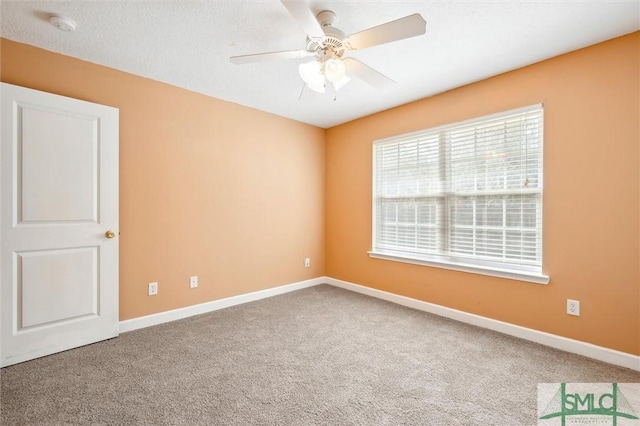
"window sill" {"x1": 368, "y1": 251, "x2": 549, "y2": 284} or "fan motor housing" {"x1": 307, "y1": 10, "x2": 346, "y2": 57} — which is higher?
"fan motor housing" {"x1": 307, "y1": 10, "x2": 346, "y2": 57}

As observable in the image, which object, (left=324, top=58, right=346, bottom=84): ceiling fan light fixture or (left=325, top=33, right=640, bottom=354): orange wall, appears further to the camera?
(left=325, top=33, right=640, bottom=354): orange wall

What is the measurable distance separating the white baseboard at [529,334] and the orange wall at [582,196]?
0.05 m

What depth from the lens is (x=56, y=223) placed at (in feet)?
7.64

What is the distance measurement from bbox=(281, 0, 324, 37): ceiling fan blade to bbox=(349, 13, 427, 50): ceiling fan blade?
0.73 ft

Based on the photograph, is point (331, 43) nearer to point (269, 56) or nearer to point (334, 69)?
point (334, 69)

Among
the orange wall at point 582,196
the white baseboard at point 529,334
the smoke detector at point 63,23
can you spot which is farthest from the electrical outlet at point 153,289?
the orange wall at point 582,196

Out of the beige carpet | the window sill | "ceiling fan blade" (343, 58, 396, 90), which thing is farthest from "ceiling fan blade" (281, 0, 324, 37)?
the window sill

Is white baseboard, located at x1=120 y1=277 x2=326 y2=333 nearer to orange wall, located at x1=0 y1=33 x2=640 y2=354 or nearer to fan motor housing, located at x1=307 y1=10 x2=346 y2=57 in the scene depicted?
orange wall, located at x1=0 y1=33 x2=640 y2=354

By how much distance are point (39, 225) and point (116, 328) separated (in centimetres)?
105

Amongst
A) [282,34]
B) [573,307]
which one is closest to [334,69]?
[282,34]

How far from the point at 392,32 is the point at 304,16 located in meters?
0.49

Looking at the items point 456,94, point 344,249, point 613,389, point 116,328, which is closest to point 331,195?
point 344,249

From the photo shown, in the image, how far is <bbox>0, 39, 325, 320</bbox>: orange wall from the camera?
2.67 meters

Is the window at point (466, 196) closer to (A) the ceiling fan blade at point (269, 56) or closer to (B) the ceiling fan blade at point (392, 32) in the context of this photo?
(B) the ceiling fan blade at point (392, 32)
